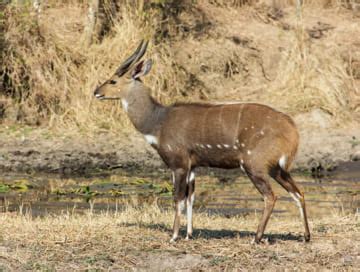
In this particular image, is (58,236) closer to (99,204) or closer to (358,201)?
(99,204)

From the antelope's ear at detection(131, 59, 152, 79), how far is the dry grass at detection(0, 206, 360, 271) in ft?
4.78

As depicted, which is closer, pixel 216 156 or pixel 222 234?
pixel 216 156

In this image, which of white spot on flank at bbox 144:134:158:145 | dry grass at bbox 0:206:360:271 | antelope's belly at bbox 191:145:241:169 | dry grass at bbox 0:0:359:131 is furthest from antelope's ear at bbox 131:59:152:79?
dry grass at bbox 0:0:359:131

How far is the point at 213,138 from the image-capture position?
8172 millimetres

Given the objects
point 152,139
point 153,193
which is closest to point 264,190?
point 152,139

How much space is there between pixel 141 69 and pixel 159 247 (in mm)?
1870

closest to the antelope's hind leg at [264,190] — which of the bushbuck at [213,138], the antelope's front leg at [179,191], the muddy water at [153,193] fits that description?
the bushbuck at [213,138]

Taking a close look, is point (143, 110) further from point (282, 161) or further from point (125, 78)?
point (282, 161)

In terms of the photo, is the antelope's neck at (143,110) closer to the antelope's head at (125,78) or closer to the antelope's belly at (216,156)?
the antelope's head at (125,78)

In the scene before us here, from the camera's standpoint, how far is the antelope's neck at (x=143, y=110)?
28.2 feet

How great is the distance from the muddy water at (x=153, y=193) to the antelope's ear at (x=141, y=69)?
236cm

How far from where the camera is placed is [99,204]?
11977mm

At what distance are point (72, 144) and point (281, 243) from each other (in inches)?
339

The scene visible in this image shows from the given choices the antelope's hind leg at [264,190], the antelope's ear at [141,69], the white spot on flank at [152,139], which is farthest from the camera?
the antelope's ear at [141,69]
